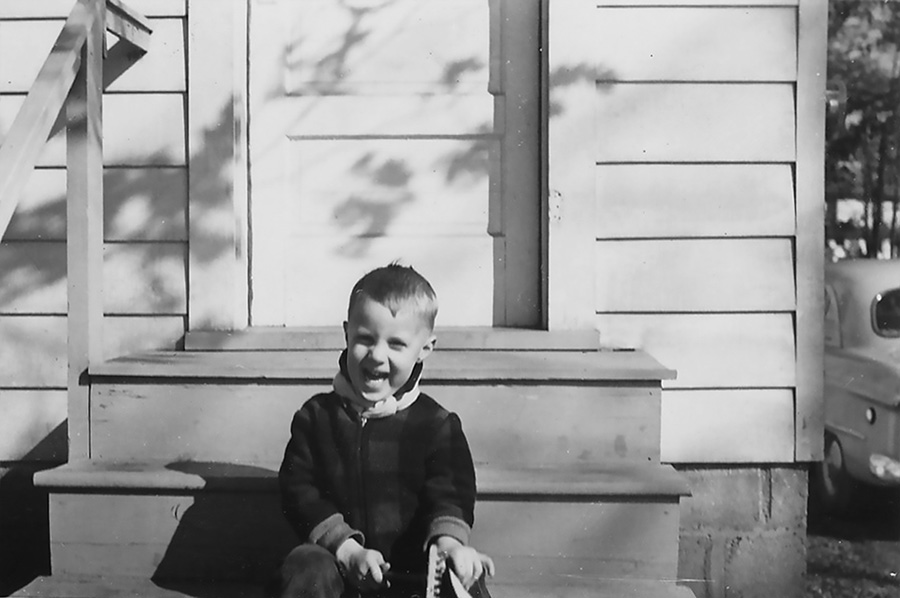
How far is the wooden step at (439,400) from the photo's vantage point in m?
2.87

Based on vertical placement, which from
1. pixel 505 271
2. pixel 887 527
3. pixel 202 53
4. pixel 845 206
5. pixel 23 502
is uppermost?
pixel 202 53

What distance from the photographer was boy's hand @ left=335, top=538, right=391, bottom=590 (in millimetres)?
2172

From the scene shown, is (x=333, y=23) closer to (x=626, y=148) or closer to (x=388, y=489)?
(x=626, y=148)

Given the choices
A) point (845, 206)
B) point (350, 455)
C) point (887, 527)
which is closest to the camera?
point (350, 455)

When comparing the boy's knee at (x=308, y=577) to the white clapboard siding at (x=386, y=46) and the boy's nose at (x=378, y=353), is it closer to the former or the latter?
the boy's nose at (x=378, y=353)

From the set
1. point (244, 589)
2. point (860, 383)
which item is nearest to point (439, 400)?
point (244, 589)

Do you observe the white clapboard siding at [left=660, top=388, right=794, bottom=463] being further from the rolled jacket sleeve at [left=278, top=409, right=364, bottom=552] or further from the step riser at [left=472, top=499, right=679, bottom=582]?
the rolled jacket sleeve at [left=278, top=409, right=364, bottom=552]

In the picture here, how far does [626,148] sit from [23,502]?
98.9 inches

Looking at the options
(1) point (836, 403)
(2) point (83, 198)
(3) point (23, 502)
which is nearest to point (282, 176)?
(2) point (83, 198)

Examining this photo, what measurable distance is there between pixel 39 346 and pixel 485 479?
1.81m

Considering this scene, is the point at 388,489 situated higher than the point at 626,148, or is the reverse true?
the point at 626,148

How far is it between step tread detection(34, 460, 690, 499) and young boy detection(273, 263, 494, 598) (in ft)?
1.01

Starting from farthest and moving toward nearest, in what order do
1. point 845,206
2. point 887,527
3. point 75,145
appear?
point 845,206
point 887,527
point 75,145

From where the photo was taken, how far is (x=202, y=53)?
3.42 meters
